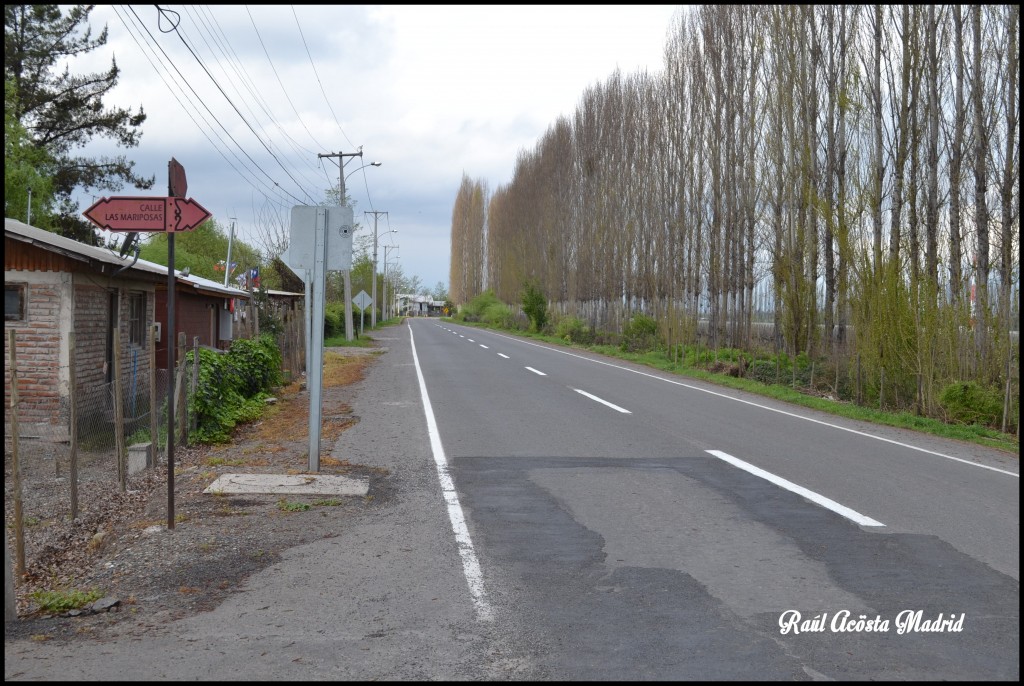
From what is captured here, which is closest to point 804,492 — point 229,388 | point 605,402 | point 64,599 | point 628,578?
point 628,578

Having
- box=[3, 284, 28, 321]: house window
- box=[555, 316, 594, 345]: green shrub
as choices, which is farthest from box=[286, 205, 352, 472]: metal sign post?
box=[555, 316, 594, 345]: green shrub

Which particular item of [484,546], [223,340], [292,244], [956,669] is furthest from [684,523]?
[223,340]

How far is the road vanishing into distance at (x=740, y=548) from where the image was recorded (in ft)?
13.8

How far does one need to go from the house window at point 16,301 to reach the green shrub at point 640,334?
2680cm

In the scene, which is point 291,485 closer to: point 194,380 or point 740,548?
point 194,380

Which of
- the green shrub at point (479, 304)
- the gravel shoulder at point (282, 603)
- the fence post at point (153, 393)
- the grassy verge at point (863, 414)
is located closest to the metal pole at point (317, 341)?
the gravel shoulder at point (282, 603)

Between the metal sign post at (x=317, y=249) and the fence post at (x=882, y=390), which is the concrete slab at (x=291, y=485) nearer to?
the metal sign post at (x=317, y=249)

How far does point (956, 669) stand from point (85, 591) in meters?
5.10

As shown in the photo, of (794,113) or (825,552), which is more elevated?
(794,113)

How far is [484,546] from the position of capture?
612cm

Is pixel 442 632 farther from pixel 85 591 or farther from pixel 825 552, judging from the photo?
pixel 825 552

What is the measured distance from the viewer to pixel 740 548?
6.09m

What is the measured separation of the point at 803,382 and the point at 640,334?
17.0m

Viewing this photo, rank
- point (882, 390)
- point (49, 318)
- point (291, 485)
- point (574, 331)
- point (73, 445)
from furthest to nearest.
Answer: point (574, 331), point (882, 390), point (49, 318), point (291, 485), point (73, 445)
